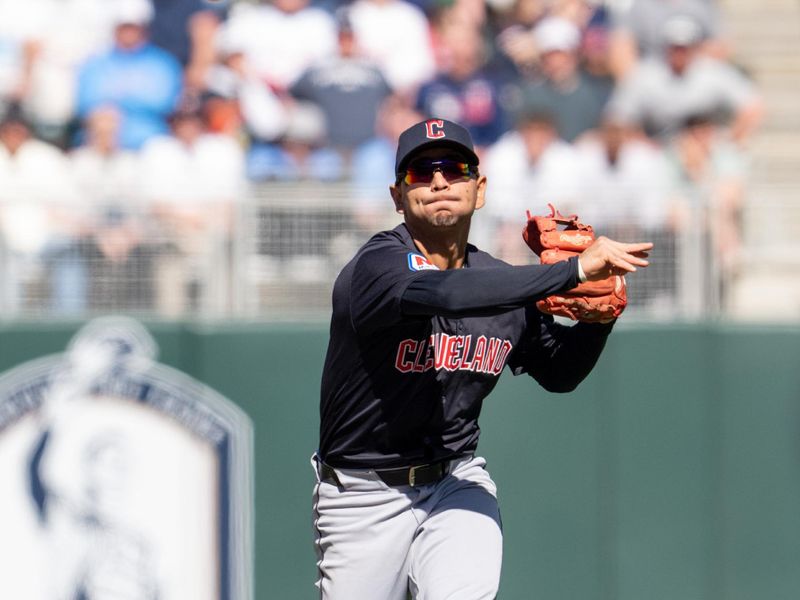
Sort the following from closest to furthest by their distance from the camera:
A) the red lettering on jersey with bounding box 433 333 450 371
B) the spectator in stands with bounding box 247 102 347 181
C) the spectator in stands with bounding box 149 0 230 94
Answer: the red lettering on jersey with bounding box 433 333 450 371 < the spectator in stands with bounding box 247 102 347 181 < the spectator in stands with bounding box 149 0 230 94

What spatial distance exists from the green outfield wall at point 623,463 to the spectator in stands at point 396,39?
7.72 ft

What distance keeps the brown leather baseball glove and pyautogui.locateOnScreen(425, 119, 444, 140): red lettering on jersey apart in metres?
0.40

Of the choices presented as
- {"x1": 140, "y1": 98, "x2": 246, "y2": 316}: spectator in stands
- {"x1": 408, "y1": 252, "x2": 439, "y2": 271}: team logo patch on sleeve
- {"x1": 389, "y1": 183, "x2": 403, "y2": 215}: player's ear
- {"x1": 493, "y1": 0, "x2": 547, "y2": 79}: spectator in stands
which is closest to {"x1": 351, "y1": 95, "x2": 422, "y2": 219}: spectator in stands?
{"x1": 140, "y1": 98, "x2": 246, "y2": 316}: spectator in stands

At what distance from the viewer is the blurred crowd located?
6.78 metres

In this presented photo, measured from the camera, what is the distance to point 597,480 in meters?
6.89

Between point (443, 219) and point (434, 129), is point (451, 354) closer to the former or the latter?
point (443, 219)

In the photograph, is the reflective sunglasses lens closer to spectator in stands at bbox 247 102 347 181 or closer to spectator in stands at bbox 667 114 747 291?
spectator in stands at bbox 667 114 747 291

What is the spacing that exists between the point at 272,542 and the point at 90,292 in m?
1.58

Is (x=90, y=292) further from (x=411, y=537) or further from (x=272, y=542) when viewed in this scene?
(x=411, y=537)

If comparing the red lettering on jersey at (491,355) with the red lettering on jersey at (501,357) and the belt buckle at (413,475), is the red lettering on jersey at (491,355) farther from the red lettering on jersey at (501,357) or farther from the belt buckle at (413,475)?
the belt buckle at (413,475)

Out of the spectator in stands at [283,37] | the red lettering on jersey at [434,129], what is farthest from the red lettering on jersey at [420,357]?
the spectator in stands at [283,37]

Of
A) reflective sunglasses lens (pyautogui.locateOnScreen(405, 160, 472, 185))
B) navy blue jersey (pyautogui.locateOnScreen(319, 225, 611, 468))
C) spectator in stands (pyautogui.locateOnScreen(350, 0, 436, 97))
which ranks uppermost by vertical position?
spectator in stands (pyautogui.locateOnScreen(350, 0, 436, 97))

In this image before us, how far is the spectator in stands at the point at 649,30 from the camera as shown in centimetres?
862

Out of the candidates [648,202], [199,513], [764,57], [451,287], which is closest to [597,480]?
[648,202]
